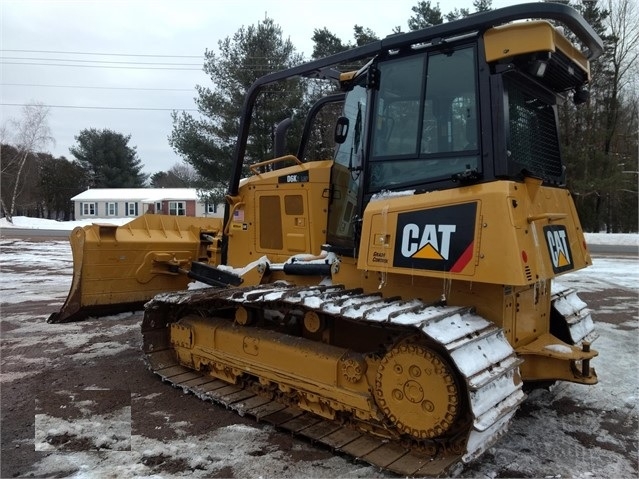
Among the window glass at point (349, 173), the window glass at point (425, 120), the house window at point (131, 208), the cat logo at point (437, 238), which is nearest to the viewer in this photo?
the cat logo at point (437, 238)

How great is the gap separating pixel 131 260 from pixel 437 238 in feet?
12.6

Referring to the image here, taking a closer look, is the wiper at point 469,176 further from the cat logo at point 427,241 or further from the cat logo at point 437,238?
the cat logo at point 427,241

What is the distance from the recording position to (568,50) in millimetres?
3643

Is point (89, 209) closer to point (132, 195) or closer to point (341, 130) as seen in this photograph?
point (132, 195)

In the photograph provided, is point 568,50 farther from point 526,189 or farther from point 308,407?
point 308,407

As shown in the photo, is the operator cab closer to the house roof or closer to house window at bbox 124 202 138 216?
the house roof

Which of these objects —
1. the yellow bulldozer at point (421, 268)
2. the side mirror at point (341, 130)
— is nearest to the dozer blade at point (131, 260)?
the yellow bulldozer at point (421, 268)

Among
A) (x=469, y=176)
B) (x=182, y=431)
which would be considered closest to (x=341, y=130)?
(x=469, y=176)

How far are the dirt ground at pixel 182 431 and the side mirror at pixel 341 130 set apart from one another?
2.40 m

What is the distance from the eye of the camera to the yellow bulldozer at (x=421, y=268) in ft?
10.3

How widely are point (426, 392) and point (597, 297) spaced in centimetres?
819

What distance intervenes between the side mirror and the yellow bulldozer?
0.04 ft

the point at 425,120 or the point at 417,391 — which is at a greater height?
the point at 425,120

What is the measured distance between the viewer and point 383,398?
3373mm
